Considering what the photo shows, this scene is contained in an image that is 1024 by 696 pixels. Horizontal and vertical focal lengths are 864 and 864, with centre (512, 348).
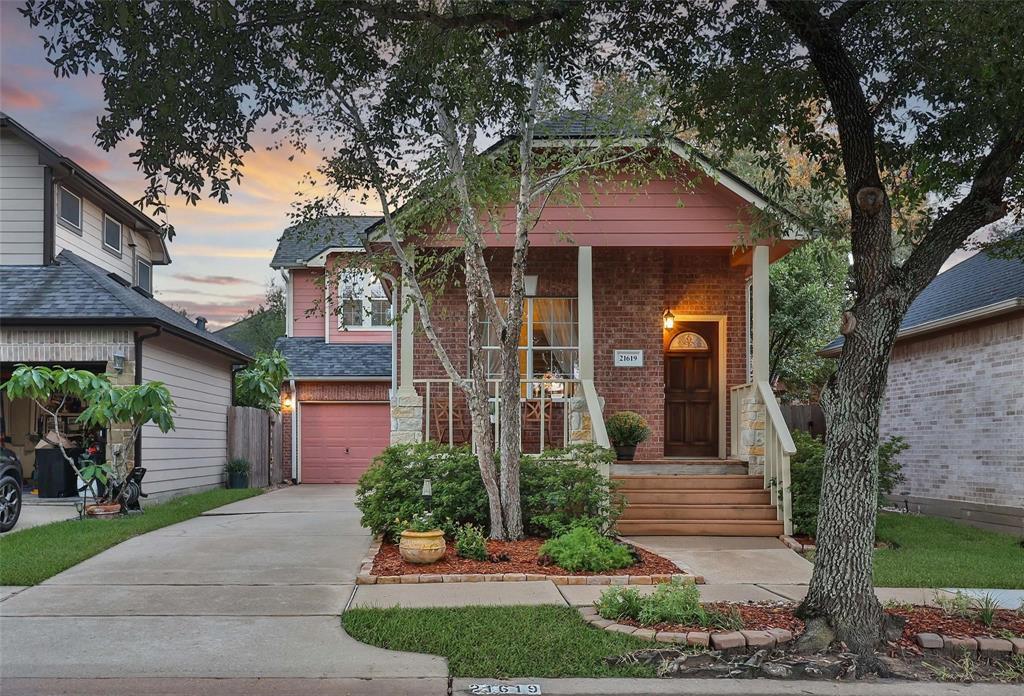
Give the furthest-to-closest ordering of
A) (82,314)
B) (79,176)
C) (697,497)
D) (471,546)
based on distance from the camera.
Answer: (79,176)
(82,314)
(697,497)
(471,546)

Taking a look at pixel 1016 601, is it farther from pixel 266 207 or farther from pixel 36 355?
pixel 36 355

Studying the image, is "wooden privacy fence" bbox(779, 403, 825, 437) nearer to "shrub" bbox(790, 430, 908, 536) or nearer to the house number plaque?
the house number plaque

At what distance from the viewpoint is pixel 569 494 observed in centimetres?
937

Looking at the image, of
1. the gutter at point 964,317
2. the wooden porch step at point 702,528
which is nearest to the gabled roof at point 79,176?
the wooden porch step at point 702,528

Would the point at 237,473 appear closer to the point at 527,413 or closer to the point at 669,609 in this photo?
the point at 527,413

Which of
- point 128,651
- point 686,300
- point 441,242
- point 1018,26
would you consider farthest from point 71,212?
point 1018,26

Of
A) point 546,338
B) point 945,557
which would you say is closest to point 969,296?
point 945,557

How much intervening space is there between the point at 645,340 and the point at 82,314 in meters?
8.48

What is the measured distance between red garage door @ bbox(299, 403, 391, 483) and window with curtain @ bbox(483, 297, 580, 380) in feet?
28.6

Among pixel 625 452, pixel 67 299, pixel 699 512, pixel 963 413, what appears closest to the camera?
pixel 699 512

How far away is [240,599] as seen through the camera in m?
7.00

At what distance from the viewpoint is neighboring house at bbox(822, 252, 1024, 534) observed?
1105 cm

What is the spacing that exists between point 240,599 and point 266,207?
6.67 meters

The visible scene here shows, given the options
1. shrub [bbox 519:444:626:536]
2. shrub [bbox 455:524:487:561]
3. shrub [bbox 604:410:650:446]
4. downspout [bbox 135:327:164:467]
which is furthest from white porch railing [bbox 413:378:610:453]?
downspout [bbox 135:327:164:467]
